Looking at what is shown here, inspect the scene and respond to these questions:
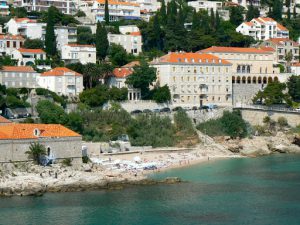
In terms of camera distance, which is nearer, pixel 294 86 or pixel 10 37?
pixel 10 37

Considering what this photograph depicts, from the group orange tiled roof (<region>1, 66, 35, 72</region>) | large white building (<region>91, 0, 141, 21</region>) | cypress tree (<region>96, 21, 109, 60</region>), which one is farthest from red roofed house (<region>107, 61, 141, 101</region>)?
large white building (<region>91, 0, 141, 21</region>)

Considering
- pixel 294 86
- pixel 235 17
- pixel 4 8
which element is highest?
pixel 4 8

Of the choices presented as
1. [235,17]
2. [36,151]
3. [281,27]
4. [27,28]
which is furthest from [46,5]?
[36,151]

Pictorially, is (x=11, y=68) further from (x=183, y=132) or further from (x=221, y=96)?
(x=221, y=96)

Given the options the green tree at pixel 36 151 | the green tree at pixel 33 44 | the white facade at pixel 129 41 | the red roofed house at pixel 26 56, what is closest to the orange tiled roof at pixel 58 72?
the red roofed house at pixel 26 56

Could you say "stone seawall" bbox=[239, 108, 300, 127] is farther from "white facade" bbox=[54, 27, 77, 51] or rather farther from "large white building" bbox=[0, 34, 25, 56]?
"large white building" bbox=[0, 34, 25, 56]

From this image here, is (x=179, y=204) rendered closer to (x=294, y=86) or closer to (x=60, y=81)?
(x=60, y=81)

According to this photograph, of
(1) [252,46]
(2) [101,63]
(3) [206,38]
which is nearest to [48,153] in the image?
(2) [101,63]
